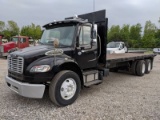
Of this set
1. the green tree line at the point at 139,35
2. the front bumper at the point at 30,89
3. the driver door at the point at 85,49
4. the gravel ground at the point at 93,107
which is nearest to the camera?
the gravel ground at the point at 93,107

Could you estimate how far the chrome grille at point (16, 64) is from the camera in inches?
171

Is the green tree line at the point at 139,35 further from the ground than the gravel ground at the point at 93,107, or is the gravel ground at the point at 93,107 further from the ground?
the green tree line at the point at 139,35

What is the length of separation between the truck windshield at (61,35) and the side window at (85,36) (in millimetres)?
282

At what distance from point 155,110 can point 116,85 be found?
257 centimetres

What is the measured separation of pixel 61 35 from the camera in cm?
518

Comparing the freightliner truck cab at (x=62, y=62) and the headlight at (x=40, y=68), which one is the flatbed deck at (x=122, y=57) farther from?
the headlight at (x=40, y=68)

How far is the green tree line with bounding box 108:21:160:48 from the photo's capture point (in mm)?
43584

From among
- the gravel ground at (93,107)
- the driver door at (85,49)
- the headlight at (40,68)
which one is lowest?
the gravel ground at (93,107)

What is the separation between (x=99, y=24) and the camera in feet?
19.9

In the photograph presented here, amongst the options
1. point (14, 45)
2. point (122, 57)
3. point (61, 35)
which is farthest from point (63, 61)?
point (14, 45)

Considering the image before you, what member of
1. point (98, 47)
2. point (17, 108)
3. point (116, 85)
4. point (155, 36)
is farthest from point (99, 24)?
point (155, 36)

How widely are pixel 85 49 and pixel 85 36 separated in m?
0.38

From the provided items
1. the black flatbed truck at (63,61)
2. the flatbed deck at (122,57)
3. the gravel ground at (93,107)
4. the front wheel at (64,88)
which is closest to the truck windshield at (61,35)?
the black flatbed truck at (63,61)

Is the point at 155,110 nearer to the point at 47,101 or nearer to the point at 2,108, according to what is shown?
the point at 47,101
